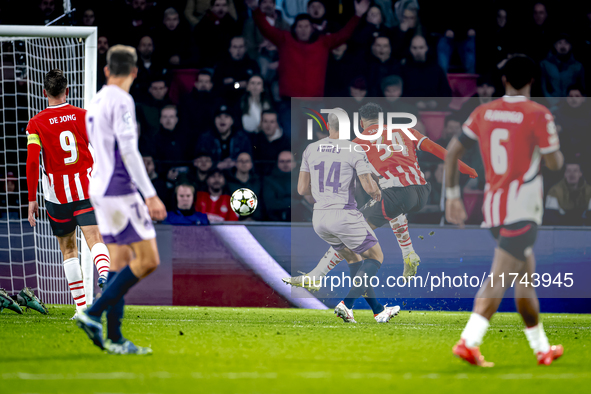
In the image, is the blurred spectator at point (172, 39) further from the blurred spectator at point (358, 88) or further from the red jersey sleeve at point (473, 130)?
the red jersey sleeve at point (473, 130)

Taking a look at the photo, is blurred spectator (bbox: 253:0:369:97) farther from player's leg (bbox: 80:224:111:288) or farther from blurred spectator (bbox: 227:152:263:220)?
player's leg (bbox: 80:224:111:288)

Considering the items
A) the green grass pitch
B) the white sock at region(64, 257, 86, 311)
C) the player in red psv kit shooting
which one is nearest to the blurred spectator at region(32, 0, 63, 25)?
the green grass pitch

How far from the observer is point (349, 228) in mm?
7215

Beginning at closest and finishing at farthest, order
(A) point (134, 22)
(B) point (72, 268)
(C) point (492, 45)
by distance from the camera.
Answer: (B) point (72, 268) < (C) point (492, 45) < (A) point (134, 22)

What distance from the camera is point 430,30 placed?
10188mm

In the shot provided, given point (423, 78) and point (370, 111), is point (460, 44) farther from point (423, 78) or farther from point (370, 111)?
point (370, 111)

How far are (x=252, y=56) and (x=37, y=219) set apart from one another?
3.74 m

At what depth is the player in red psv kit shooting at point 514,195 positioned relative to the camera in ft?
13.6

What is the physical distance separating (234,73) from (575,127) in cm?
457

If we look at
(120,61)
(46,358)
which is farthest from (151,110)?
(46,358)

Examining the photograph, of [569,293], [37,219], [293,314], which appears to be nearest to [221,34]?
[37,219]

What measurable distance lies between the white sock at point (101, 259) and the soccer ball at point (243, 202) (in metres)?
2.52

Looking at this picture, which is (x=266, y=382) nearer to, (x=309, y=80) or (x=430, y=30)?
(x=309, y=80)

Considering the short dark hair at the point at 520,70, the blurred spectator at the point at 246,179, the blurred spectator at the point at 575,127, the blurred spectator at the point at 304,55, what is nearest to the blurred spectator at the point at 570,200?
the blurred spectator at the point at 575,127
